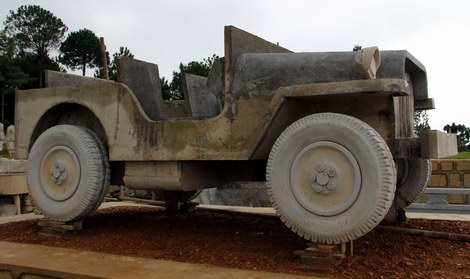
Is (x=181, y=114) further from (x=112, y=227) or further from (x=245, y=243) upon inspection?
(x=245, y=243)

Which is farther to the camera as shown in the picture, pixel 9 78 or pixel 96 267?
pixel 9 78

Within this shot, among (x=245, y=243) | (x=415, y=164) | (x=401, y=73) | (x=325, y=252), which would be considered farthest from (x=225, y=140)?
(x=415, y=164)

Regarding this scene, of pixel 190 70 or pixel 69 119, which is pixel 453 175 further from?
pixel 190 70

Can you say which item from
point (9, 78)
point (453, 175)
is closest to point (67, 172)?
point (453, 175)

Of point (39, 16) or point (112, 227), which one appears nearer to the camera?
point (112, 227)

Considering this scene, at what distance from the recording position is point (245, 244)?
3564mm

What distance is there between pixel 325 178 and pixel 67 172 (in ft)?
7.56

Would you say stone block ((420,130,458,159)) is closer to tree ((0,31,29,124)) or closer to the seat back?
the seat back

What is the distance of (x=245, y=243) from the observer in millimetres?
3598

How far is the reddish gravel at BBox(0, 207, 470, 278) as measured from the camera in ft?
9.62

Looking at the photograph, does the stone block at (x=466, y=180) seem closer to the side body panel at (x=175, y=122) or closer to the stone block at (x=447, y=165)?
the stone block at (x=447, y=165)

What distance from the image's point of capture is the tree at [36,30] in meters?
46.2

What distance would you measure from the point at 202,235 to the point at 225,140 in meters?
0.95

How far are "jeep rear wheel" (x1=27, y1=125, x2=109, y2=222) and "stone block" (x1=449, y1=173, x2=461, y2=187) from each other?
6.14 metres
